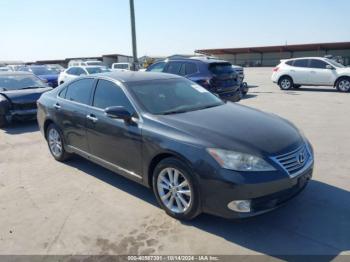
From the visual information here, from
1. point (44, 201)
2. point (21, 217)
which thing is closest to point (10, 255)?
point (21, 217)

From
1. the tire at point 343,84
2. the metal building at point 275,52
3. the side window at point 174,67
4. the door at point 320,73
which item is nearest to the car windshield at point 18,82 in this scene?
the side window at point 174,67

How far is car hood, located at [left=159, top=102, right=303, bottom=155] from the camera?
3.51 m

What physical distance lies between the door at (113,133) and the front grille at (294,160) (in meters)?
1.65

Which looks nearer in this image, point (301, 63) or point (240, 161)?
point (240, 161)

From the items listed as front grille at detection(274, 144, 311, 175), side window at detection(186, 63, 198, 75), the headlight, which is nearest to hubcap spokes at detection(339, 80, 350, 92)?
side window at detection(186, 63, 198, 75)

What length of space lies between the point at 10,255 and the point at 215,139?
7.76ft

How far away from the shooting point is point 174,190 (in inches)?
151

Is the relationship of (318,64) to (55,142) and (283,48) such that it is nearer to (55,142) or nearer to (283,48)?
(55,142)

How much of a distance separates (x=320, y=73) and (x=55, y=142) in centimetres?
1400

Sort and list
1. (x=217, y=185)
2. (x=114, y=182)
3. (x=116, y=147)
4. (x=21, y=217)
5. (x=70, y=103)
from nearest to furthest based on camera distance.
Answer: (x=217, y=185)
(x=21, y=217)
(x=116, y=147)
(x=114, y=182)
(x=70, y=103)

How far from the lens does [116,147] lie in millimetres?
4496

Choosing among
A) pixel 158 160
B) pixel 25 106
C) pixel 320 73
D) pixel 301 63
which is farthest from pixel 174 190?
pixel 301 63

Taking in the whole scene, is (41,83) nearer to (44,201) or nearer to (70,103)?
(70,103)

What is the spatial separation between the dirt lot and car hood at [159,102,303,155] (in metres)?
0.88
